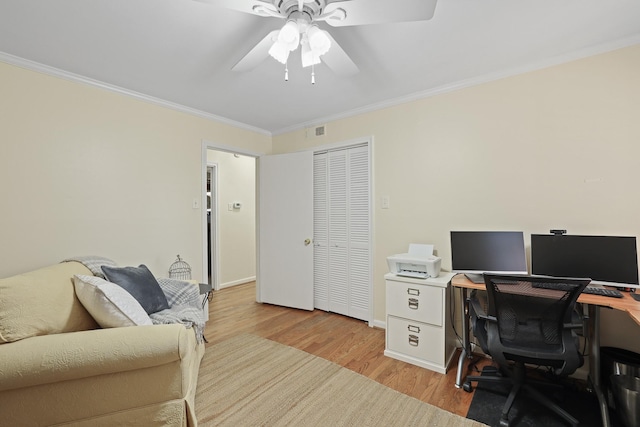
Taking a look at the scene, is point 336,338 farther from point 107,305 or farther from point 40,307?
point 40,307

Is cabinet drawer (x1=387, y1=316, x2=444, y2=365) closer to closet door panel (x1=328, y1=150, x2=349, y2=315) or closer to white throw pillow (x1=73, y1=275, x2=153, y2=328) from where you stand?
→ closet door panel (x1=328, y1=150, x2=349, y2=315)

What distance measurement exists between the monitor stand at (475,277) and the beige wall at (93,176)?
8.94ft

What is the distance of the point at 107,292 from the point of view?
4.98 ft

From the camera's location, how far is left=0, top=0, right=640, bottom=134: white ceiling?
156 centimetres

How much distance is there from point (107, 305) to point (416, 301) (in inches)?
82.8

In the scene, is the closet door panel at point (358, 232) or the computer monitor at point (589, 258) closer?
the computer monitor at point (589, 258)

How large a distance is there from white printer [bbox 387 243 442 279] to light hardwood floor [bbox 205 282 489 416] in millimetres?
740

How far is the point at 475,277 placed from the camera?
2.12 meters

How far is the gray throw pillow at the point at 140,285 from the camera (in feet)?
6.23

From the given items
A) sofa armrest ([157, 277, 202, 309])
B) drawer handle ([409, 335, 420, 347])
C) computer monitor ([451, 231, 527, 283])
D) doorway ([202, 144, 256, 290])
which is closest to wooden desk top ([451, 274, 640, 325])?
computer monitor ([451, 231, 527, 283])

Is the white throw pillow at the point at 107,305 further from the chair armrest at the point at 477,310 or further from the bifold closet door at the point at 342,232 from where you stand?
the bifold closet door at the point at 342,232

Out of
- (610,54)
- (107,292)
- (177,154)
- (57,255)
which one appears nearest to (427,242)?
(610,54)

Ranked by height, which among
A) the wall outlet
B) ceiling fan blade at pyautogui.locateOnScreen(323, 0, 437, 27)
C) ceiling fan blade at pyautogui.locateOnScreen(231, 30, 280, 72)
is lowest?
the wall outlet

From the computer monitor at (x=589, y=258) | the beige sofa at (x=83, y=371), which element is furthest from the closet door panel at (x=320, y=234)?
the beige sofa at (x=83, y=371)
